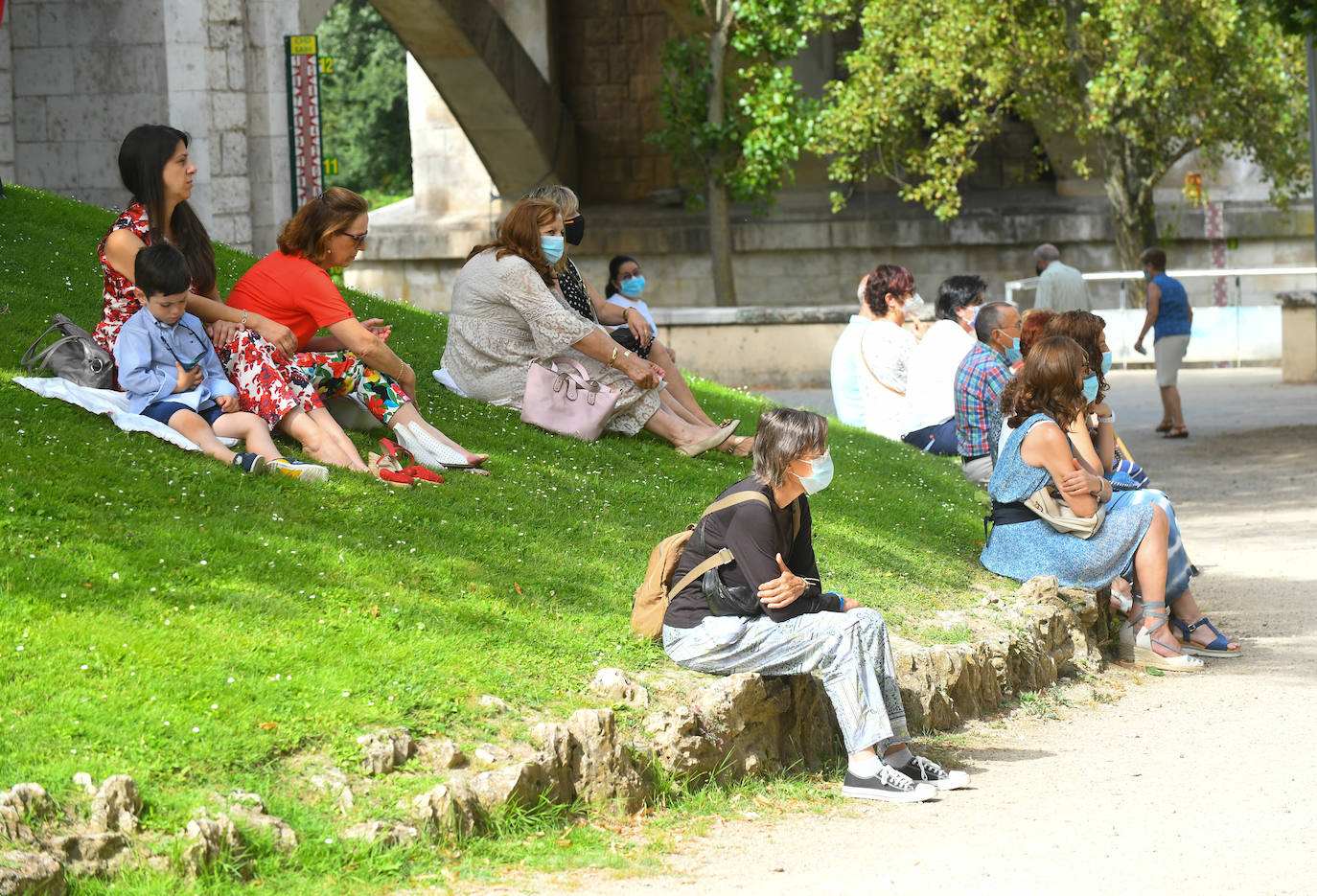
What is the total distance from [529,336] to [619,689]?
378 cm

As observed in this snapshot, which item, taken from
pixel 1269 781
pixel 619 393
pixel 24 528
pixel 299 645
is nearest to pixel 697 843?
pixel 299 645

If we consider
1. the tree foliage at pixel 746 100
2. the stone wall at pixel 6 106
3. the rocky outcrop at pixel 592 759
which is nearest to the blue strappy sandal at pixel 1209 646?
the rocky outcrop at pixel 592 759

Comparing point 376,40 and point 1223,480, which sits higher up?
point 376,40

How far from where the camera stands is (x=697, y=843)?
4.48 metres

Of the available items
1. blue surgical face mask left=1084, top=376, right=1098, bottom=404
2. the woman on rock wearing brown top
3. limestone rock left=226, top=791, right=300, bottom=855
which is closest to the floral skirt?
the woman on rock wearing brown top

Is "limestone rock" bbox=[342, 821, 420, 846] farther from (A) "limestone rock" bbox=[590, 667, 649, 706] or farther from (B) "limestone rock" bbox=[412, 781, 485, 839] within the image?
(A) "limestone rock" bbox=[590, 667, 649, 706]

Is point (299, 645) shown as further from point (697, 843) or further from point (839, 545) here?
point (839, 545)

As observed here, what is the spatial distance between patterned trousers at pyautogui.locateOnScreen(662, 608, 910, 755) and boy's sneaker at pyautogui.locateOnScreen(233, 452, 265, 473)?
2.08 m

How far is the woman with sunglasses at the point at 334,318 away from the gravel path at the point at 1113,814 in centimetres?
307

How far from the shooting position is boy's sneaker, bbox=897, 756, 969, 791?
16.3ft

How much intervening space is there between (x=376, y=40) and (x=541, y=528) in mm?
41713

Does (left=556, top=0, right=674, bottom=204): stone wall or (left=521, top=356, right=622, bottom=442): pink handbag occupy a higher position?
(left=556, top=0, right=674, bottom=204): stone wall

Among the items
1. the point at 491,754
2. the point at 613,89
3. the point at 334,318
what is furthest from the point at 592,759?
the point at 613,89

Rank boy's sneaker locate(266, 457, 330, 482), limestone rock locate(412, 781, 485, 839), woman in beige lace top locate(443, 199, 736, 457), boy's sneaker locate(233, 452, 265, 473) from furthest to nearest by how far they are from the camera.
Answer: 1. woman in beige lace top locate(443, 199, 736, 457)
2. boy's sneaker locate(266, 457, 330, 482)
3. boy's sneaker locate(233, 452, 265, 473)
4. limestone rock locate(412, 781, 485, 839)
